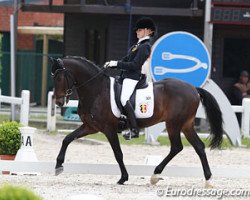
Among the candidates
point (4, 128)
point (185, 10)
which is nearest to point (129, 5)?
point (185, 10)

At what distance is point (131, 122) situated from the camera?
12.9m

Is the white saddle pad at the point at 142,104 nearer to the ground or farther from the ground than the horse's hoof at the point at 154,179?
farther from the ground

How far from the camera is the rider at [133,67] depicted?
12875 mm

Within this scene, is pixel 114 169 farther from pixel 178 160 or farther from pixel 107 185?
pixel 178 160

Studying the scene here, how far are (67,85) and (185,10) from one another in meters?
11.9

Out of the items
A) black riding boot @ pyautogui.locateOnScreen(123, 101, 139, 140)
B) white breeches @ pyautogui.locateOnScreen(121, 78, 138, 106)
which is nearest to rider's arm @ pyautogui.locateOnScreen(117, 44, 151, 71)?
white breeches @ pyautogui.locateOnScreen(121, 78, 138, 106)

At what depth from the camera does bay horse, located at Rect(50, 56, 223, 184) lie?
13.0 m

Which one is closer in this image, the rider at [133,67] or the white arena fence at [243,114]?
the rider at [133,67]

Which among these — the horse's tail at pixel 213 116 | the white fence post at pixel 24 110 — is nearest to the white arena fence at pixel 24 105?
the white fence post at pixel 24 110

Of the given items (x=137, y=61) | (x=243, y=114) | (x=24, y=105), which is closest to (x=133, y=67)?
(x=137, y=61)

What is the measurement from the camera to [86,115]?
42.9 ft

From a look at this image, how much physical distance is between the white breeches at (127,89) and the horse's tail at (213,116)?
3.99 feet

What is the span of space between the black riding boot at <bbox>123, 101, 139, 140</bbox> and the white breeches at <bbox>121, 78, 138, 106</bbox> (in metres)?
0.08

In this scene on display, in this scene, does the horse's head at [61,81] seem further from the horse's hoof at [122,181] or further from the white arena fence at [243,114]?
the white arena fence at [243,114]
